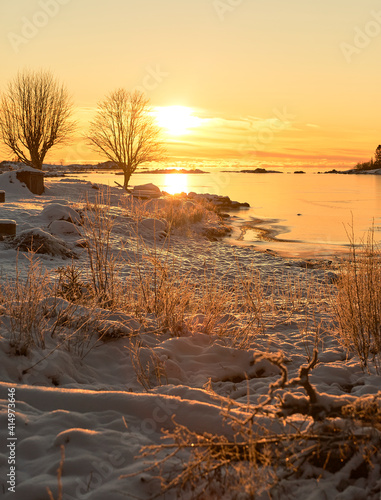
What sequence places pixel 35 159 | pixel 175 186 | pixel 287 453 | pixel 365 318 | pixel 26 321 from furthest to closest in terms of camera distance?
pixel 175 186
pixel 35 159
pixel 365 318
pixel 26 321
pixel 287 453

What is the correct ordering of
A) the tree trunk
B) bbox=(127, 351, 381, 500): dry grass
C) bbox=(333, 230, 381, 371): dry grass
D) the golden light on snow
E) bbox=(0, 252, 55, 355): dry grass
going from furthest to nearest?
the golden light on snow, the tree trunk, bbox=(333, 230, 381, 371): dry grass, bbox=(0, 252, 55, 355): dry grass, bbox=(127, 351, 381, 500): dry grass

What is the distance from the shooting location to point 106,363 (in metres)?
4.46

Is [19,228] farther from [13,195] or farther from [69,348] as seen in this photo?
[13,195]

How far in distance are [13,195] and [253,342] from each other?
1962cm

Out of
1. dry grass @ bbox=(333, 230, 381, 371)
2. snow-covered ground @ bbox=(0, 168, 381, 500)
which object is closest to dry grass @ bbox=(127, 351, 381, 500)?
snow-covered ground @ bbox=(0, 168, 381, 500)

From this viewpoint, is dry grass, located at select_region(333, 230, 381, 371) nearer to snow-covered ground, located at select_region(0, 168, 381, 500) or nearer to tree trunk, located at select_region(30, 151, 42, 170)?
snow-covered ground, located at select_region(0, 168, 381, 500)

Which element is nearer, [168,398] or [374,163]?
[168,398]

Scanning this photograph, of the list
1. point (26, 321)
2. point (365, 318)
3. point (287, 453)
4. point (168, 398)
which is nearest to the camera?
point (287, 453)

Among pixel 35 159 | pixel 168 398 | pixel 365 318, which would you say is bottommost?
pixel 168 398

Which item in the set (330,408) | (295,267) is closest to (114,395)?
(330,408)

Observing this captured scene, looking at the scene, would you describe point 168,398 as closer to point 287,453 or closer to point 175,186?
point 287,453

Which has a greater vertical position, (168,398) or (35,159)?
(35,159)

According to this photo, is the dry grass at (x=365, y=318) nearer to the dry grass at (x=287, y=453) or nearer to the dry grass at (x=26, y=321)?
the dry grass at (x=287, y=453)

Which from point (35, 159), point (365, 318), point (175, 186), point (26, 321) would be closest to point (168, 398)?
point (26, 321)
